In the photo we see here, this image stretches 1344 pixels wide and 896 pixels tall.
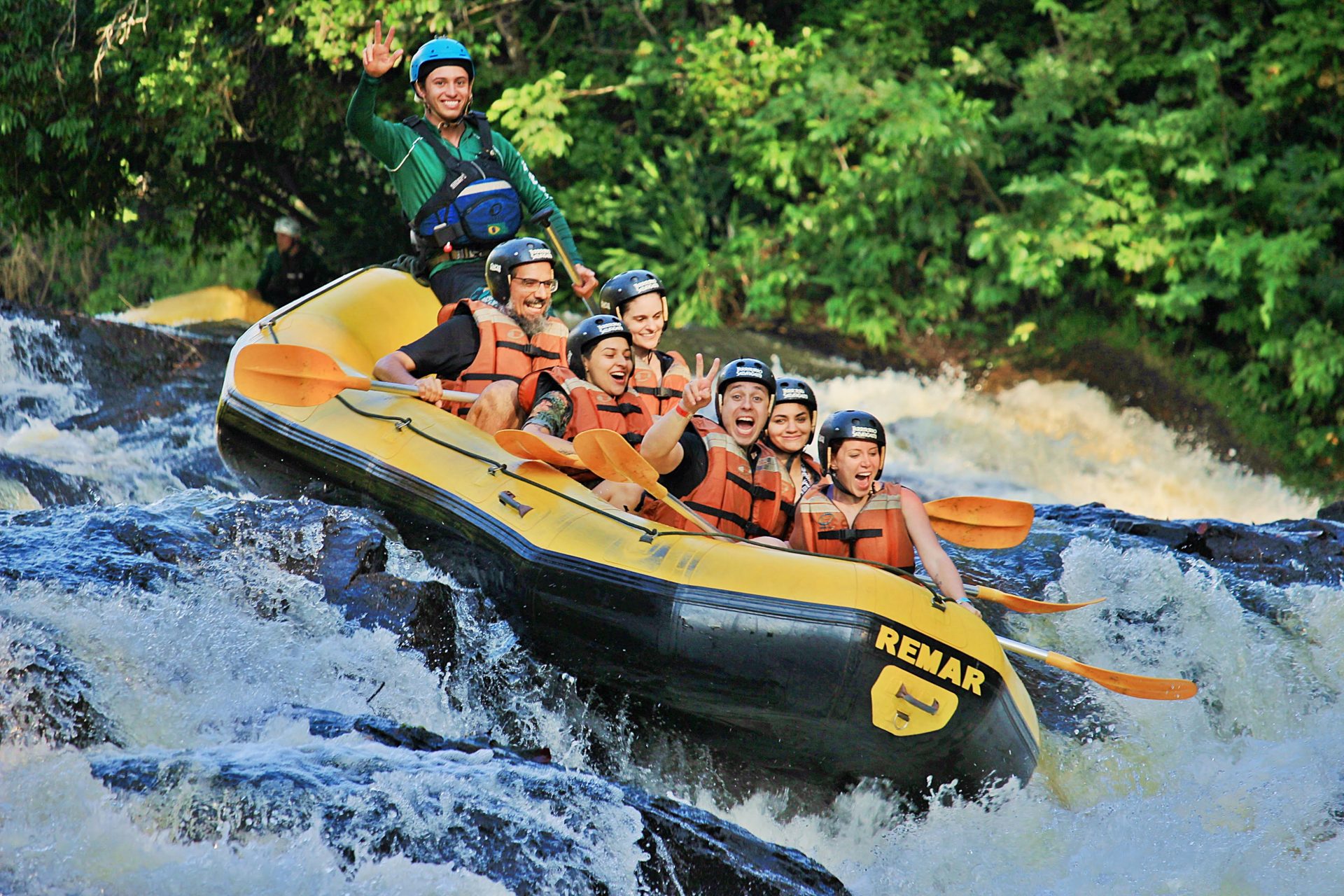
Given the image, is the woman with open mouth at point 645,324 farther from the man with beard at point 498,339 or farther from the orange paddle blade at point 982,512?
the orange paddle blade at point 982,512

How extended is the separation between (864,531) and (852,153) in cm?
733

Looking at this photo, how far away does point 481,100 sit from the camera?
36.8 feet

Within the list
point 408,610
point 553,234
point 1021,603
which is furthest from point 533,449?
point 553,234

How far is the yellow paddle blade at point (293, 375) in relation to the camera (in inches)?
174

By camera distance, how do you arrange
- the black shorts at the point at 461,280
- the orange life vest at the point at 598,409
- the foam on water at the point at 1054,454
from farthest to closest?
the foam on water at the point at 1054,454 < the black shorts at the point at 461,280 < the orange life vest at the point at 598,409

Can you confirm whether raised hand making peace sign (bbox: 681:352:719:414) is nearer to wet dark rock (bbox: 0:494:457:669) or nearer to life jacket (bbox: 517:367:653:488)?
life jacket (bbox: 517:367:653:488)

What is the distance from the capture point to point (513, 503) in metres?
3.83

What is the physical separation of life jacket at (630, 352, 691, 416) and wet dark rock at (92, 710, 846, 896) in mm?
1714

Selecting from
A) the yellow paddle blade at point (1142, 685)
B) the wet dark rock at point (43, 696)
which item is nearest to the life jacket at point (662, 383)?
the yellow paddle blade at point (1142, 685)

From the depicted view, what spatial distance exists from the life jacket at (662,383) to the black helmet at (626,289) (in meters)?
0.24

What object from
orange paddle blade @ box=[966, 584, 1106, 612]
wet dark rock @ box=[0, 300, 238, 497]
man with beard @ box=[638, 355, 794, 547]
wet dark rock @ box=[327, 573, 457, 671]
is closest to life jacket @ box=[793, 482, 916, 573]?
man with beard @ box=[638, 355, 794, 547]

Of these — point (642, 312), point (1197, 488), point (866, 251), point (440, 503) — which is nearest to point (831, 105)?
point (866, 251)

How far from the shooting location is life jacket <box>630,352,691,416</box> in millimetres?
4570

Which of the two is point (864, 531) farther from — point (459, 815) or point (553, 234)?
point (553, 234)
